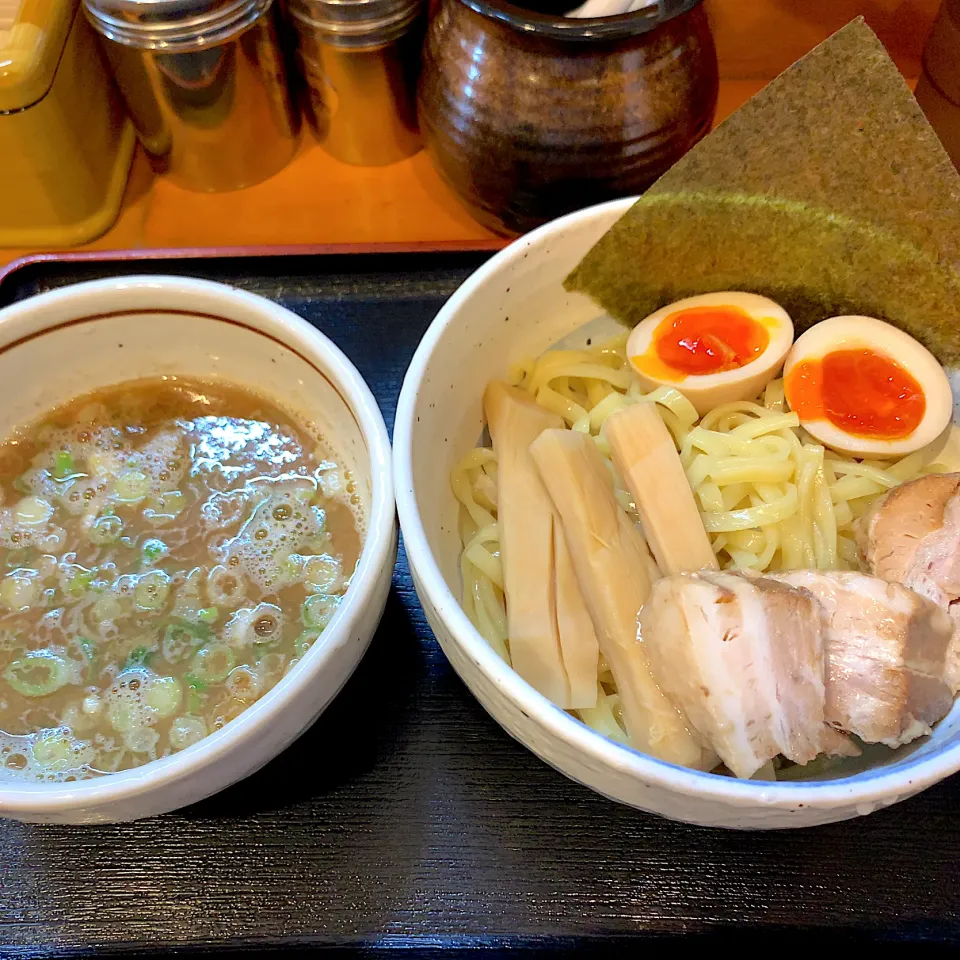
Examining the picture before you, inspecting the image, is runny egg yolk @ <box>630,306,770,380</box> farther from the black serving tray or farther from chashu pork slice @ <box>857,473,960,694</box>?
the black serving tray

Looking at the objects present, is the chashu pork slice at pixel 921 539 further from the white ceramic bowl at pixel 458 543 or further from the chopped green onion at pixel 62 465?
the chopped green onion at pixel 62 465

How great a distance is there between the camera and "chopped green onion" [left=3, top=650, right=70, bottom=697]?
94 centimetres

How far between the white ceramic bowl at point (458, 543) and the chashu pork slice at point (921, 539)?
0.49ft

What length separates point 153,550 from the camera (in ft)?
3.34

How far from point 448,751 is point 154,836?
1.13 ft

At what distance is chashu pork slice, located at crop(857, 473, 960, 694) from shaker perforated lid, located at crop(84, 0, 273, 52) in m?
1.24

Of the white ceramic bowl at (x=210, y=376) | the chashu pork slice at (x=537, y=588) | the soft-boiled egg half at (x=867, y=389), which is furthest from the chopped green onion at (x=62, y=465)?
the soft-boiled egg half at (x=867, y=389)

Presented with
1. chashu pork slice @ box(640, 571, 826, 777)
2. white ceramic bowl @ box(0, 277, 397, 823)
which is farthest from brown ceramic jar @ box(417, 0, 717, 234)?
chashu pork slice @ box(640, 571, 826, 777)

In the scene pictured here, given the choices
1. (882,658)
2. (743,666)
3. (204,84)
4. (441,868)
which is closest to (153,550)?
(441,868)

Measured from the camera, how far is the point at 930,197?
1.05 meters

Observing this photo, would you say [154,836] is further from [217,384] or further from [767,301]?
[767,301]

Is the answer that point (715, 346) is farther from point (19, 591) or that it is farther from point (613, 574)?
point (19, 591)

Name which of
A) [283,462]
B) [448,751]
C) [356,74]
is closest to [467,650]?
[448,751]

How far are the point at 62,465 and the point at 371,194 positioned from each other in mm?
916
